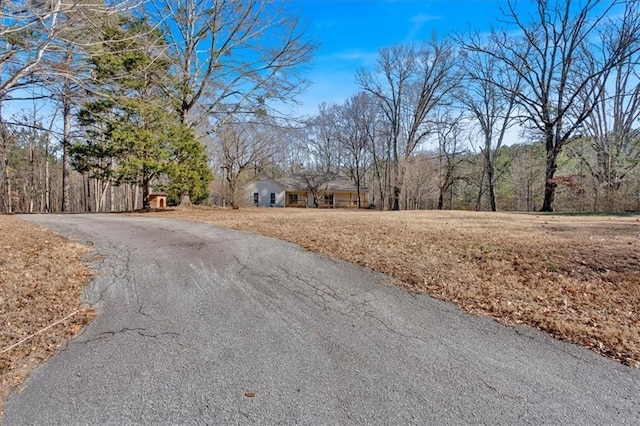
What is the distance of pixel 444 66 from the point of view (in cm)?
2450

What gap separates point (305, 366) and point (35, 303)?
3083 mm

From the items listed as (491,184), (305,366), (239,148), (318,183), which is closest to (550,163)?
(491,184)

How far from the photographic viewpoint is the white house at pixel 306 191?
118 feet

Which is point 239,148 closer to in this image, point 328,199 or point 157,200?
point 157,200

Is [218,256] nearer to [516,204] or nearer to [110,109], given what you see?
[110,109]

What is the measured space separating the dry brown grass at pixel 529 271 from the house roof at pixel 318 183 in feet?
94.6

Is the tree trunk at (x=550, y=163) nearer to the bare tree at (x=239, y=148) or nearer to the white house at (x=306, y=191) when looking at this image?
the bare tree at (x=239, y=148)

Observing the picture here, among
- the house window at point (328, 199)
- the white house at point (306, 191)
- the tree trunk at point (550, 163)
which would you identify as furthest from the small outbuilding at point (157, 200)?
the house window at point (328, 199)

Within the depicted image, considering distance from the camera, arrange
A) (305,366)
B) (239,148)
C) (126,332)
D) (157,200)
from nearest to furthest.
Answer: (305,366), (126,332), (157,200), (239,148)

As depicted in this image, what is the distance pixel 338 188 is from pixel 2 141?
28.0m

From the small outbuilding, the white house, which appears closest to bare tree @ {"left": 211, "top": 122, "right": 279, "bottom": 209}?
the small outbuilding

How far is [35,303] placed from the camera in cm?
337

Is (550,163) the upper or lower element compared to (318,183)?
upper

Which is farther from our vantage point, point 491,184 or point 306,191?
point 306,191
